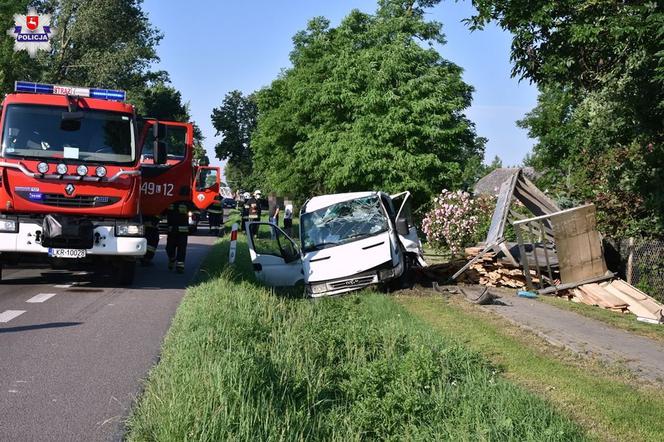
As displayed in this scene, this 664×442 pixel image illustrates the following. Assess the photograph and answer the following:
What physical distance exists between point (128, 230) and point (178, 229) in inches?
131

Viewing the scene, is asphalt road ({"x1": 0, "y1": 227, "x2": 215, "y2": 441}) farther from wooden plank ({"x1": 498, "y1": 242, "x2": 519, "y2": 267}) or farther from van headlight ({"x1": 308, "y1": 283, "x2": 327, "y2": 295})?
wooden plank ({"x1": 498, "y1": 242, "x2": 519, "y2": 267})

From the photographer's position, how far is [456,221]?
21.7 m

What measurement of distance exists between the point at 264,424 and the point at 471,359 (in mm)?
3516

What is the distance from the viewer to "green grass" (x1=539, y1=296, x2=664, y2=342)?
10.9 meters

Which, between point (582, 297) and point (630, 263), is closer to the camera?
point (582, 297)

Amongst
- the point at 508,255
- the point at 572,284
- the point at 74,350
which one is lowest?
the point at 74,350

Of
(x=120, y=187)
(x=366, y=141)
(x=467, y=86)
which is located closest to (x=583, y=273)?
(x=120, y=187)

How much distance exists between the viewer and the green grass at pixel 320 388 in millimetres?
5035

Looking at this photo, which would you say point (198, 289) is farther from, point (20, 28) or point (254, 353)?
point (20, 28)

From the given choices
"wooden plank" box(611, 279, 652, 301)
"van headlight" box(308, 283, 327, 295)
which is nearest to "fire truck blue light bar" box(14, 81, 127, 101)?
"van headlight" box(308, 283, 327, 295)

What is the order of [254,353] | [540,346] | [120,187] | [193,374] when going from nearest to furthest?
[193,374]
[254,353]
[540,346]
[120,187]

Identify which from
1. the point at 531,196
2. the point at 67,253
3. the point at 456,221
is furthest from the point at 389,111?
the point at 67,253

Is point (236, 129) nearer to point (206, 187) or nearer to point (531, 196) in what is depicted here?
point (206, 187)

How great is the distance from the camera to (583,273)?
14.6m
